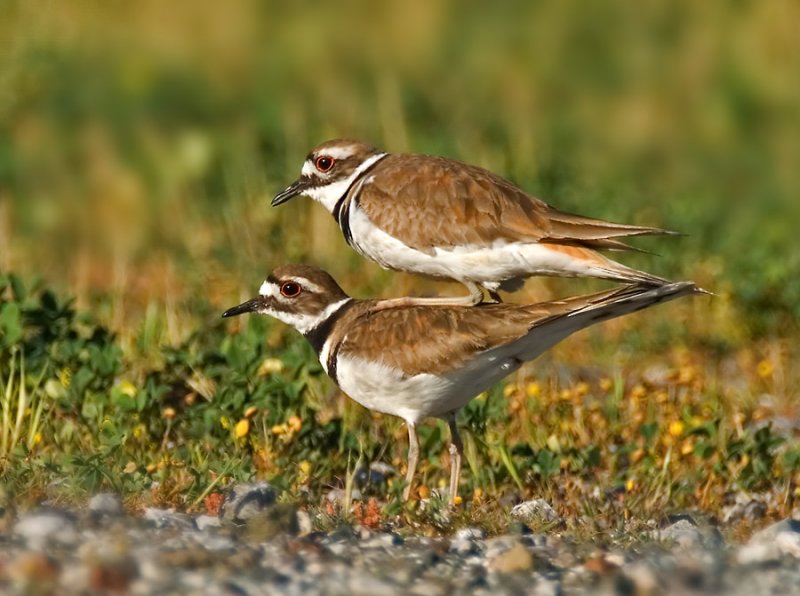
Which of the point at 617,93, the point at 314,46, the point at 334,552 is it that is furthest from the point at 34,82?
the point at 334,552

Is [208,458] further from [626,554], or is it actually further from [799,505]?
[799,505]

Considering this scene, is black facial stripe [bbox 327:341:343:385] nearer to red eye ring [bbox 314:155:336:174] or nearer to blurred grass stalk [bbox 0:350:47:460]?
red eye ring [bbox 314:155:336:174]

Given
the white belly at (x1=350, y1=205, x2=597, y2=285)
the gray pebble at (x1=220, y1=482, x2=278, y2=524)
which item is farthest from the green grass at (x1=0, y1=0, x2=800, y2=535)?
the white belly at (x1=350, y1=205, x2=597, y2=285)

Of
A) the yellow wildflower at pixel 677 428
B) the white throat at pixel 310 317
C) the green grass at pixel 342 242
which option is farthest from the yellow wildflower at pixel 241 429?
the yellow wildflower at pixel 677 428

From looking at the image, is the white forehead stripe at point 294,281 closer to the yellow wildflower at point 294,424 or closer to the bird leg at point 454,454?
the yellow wildflower at point 294,424

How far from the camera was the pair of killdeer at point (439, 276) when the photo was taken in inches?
241

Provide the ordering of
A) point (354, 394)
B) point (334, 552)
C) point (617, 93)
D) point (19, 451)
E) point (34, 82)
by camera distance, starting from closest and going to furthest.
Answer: point (334, 552) → point (19, 451) → point (354, 394) → point (34, 82) → point (617, 93)

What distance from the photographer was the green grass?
6.49 metres

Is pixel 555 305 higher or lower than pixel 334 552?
higher

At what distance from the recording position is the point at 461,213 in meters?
6.54

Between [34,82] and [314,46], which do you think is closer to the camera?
[34,82]

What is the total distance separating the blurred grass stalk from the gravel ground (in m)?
0.86

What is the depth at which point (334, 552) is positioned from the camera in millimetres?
4918

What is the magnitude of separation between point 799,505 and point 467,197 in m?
1.96
